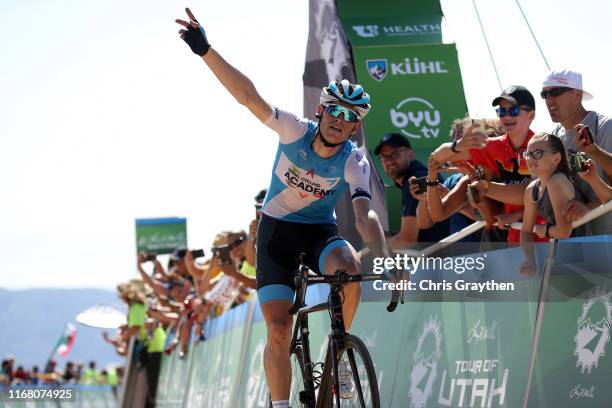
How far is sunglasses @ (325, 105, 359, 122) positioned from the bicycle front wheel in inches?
56.8

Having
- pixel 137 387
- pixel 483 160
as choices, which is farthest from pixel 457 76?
pixel 137 387

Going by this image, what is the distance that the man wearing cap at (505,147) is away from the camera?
7152 millimetres

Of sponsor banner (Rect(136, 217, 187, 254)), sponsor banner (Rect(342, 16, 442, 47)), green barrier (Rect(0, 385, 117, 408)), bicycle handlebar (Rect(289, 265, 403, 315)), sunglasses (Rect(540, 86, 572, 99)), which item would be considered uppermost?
sponsor banner (Rect(342, 16, 442, 47))

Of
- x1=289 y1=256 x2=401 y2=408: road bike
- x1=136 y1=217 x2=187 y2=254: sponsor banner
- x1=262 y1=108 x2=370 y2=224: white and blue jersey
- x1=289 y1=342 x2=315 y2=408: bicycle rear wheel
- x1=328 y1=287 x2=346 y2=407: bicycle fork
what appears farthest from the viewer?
x1=136 y1=217 x2=187 y2=254: sponsor banner

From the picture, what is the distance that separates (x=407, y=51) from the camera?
11547 millimetres

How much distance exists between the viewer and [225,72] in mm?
6332

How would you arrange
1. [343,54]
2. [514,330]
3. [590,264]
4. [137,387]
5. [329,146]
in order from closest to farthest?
1. [590,264]
2. [514,330]
3. [329,146]
4. [343,54]
5. [137,387]

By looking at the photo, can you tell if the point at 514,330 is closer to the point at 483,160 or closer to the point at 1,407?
the point at 483,160

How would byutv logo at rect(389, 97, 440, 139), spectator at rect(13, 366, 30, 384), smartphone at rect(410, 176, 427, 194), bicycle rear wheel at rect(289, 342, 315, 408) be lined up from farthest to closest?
1. spectator at rect(13, 366, 30, 384)
2. byutv logo at rect(389, 97, 440, 139)
3. smartphone at rect(410, 176, 427, 194)
4. bicycle rear wheel at rect(289, 342, 315, 408)

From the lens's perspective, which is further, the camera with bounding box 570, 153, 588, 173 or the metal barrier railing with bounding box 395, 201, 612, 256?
the metal barrier railing with bounding box 395, 201, 612, 256

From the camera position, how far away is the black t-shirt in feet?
27.5

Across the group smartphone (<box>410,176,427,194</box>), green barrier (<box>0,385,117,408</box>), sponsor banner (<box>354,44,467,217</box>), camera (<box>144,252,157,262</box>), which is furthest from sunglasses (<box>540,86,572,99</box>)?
camera (<box>144,252,157,262</box>)

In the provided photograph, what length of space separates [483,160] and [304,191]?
5.24ft

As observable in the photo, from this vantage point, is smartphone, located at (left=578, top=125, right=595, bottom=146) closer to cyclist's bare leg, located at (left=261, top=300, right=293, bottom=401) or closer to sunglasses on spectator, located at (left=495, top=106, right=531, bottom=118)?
sunglasses on spectator, located at (left=495, top=106, right=531, bottom=118)
